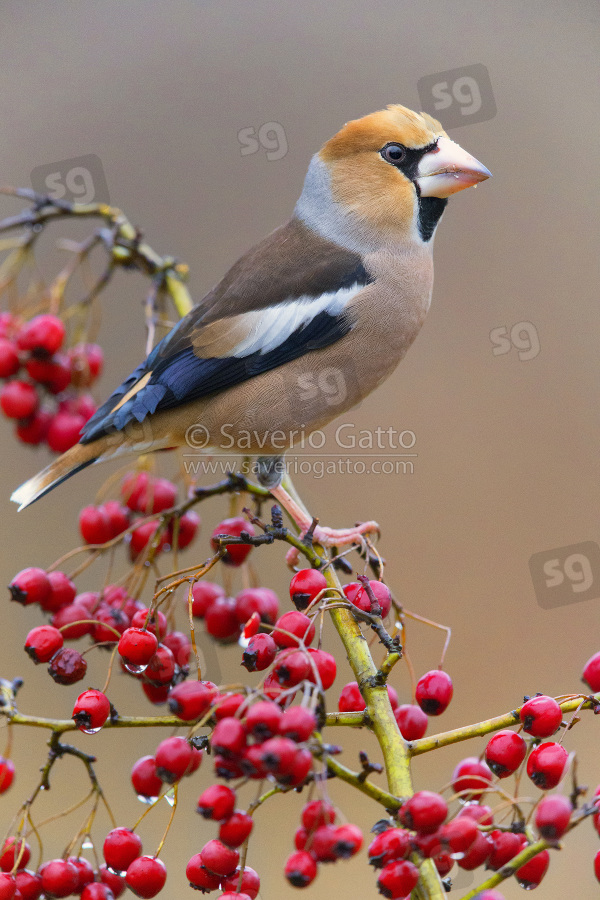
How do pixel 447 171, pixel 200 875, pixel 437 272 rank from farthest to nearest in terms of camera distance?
1. pixel 437 272
2. pixel 447 171
3. pixel 200 875

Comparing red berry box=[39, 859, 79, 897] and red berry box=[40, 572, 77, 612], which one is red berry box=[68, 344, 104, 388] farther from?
red berry box=[39, 859, 79, 897]

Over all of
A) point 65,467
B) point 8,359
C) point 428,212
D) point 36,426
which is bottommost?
point 65,467

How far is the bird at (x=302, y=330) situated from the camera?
2.46 metres

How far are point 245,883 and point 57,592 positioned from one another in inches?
36.4

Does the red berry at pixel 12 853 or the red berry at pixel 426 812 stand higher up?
the red berry at pixel 426 812

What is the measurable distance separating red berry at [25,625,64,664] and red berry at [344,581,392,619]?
2.11 feet

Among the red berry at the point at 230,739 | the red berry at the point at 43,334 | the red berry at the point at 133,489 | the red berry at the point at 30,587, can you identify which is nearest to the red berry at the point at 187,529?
the red berry at the point at 133,489

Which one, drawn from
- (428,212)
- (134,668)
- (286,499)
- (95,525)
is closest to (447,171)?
(428,212)

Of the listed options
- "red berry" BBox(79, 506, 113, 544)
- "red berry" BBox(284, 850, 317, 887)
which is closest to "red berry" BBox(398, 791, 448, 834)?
"red berry" BBox(284, 850, 317, 887)

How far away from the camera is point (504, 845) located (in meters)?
1.31

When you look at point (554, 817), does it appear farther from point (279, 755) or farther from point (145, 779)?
point (145, 779)

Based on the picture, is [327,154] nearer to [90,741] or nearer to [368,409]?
[368,409]

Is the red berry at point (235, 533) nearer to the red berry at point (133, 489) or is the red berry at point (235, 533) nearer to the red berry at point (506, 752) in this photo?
the red berry at point (133, 489)

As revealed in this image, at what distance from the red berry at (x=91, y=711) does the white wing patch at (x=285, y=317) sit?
1.24 metres
